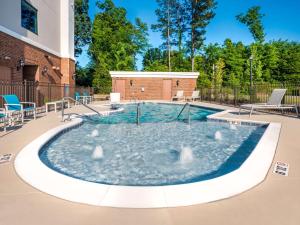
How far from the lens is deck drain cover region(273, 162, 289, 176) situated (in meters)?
3.49

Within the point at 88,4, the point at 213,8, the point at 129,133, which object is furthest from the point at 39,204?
the point at 88,4

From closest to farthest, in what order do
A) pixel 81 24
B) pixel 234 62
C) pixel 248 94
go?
pixel 248 94
pixel 234 62
pixel 81 24

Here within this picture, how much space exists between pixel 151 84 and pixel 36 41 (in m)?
11.7

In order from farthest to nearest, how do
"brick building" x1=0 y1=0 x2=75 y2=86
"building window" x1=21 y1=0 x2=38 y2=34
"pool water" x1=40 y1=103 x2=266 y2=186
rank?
"building window" x1=21 y1=0 x2=38 y2=34 → "brick building" x1=0 y1=0 x2=75 y2=86 → "pool water" x1=40 y1=103 x2=266 y2=186

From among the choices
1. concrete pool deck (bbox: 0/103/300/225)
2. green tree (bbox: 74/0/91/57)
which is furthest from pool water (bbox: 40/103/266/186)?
green tree (bbox: 74/0/91/57)

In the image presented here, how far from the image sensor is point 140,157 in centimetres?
518

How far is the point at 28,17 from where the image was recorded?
13.6 m

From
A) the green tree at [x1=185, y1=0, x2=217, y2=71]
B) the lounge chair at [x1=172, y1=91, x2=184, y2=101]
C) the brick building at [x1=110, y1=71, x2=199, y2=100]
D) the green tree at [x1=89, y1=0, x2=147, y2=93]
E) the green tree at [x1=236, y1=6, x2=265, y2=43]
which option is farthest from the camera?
the green tree at [x1=236, y1=6, x2=265, y2=43]

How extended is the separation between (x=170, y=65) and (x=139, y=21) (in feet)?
26.7

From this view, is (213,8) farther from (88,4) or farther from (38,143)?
(38,143)

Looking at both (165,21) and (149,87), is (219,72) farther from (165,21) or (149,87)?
(149,87)

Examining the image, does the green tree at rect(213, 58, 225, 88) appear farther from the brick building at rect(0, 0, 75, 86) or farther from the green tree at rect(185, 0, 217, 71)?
the brick building at rect(0, 0, 75, 86)

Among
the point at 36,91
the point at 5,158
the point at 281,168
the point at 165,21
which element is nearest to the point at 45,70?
the point at 36,91

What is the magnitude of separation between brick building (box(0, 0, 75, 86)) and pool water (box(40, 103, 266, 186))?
5752mm
